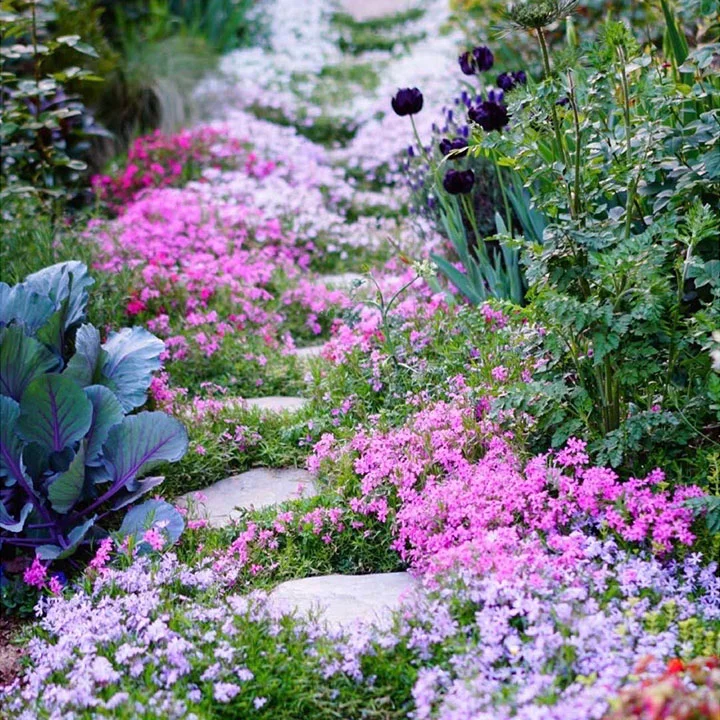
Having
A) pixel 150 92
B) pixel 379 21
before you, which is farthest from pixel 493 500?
pixel 379 21

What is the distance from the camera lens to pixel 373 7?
54.2 ft

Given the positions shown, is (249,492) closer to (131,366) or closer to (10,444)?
(131,366)

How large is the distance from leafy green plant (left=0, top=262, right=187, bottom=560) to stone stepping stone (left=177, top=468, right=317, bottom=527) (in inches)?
8.3

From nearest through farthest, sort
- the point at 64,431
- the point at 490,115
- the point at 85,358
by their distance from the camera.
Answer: the point at 64,431, the point at 85,358, the point at 490,115

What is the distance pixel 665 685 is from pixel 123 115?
6870 millimetres

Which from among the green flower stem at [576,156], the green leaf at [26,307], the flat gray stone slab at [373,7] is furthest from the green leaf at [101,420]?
the flat gray stone slab at [373,7]

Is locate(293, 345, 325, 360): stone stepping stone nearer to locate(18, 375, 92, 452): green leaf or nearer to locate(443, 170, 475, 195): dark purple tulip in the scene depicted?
locate(443, 170, 475, 195): dark purple tulip

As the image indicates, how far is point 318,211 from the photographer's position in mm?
5727

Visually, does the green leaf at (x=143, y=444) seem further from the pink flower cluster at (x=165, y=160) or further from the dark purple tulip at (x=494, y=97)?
the pink flower cluster at (x=165, y=160)

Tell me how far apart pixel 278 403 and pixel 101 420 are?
100 cm

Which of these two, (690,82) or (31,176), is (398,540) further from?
(31,176)

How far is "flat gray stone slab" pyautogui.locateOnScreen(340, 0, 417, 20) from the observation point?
609 inches

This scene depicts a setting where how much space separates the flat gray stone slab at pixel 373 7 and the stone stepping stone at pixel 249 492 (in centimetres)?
1288

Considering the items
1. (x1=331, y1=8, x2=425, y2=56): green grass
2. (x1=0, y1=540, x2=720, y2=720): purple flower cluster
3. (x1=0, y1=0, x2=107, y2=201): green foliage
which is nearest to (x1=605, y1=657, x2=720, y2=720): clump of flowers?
(x1=0, y1=540, x2=720, y2=720): purple flower cluster
